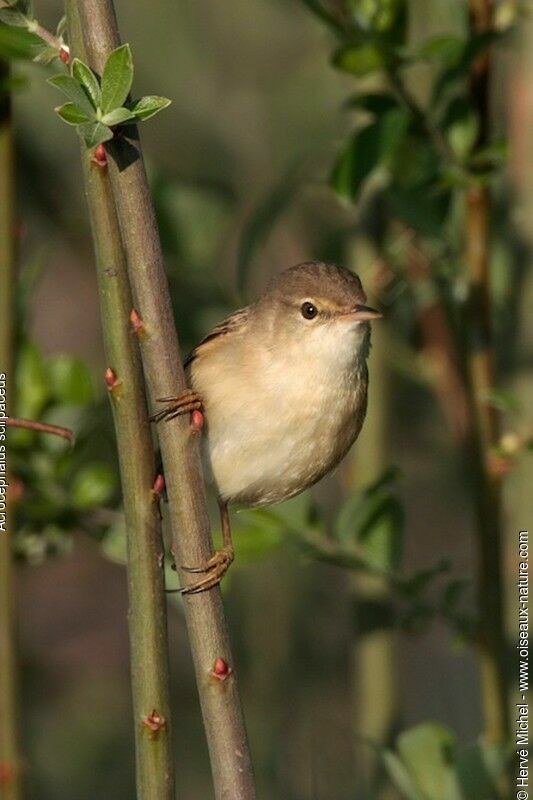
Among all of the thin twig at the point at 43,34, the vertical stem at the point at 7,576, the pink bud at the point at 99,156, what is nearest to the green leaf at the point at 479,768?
the vertical stem at the point at 7,576

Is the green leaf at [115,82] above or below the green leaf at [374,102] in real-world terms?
below

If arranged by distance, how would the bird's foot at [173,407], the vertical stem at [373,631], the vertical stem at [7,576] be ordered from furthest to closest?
the vertical stem at [373,631] → the vertical stem at [7,576] → the bird's foot at [173,407]

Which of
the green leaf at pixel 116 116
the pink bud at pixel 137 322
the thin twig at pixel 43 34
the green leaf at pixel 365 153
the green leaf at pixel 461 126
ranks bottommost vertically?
the pink bud at pixel 137 322

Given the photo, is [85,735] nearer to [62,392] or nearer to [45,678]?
[45,678]

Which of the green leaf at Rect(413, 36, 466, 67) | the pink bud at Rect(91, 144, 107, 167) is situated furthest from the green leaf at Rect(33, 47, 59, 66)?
the green leaf at Rect(413, 36, 466, 67)

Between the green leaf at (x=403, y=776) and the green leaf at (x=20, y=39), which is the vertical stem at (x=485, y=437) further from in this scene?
the green leaf at (x=20, y=39)

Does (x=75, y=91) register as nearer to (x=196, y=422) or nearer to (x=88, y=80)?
(x=88, y=80)
